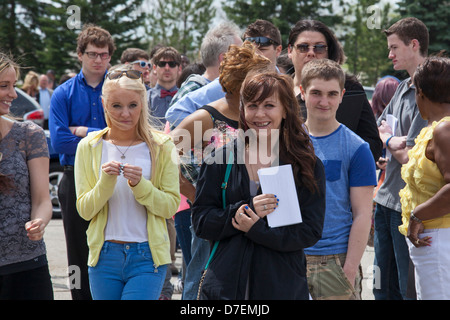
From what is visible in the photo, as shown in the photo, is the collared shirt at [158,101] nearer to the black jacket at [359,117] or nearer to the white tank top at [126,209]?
the black jacket at [359,117]

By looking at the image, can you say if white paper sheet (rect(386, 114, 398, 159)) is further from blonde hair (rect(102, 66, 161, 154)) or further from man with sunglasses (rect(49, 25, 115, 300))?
man with sunglasses (rect(49, 25, 115, 300))

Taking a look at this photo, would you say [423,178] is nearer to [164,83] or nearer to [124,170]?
[124,170]

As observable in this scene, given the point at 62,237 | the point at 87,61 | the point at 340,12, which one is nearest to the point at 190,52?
the point at 340,12

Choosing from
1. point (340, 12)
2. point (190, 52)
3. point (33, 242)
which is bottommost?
point (33, 242)

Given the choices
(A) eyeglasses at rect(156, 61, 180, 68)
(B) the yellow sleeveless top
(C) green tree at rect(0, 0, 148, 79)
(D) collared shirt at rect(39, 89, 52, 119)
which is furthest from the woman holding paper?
(C) green tree at rect(0, 0, 148, 79)

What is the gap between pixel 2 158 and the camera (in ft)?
11.4

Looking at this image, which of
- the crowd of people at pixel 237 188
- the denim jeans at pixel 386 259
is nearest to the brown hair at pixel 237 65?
the crowd of people at pixel 237 188

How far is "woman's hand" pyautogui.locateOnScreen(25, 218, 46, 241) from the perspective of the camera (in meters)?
3.30

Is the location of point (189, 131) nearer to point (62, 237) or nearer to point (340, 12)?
point (62, 237)

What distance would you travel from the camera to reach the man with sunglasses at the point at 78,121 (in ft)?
16.4

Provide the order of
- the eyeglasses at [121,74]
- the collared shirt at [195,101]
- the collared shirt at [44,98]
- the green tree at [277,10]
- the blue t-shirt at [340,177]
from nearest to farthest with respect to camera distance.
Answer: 1. the blue t-shirt at [340,177]
2. the eyeglasses at [121,74]
3. the collared shirt at [195,101]
4. the collared shirt at [44,98]
5. the green tree at [277,10]

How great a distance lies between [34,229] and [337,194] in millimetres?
1744

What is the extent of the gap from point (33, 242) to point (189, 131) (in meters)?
1.17

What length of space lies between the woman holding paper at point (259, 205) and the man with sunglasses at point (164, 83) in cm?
417
